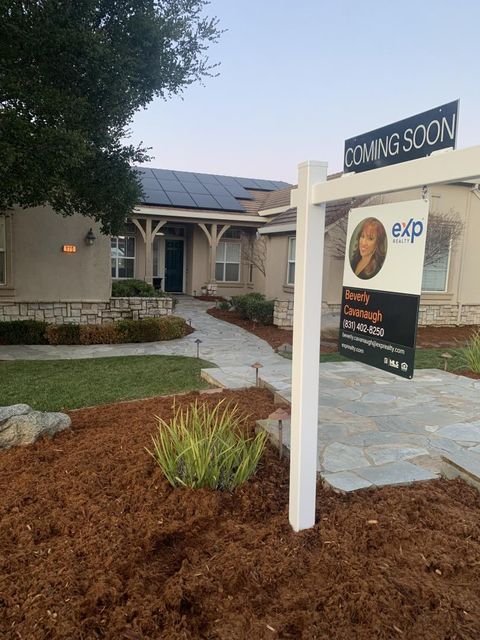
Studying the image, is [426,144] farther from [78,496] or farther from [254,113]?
[254,113]

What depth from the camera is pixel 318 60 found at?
30.9 feet

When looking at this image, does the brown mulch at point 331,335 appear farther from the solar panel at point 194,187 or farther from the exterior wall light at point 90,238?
the solar panel at point 194,187

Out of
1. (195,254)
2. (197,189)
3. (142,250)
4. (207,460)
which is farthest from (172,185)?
(207,460)

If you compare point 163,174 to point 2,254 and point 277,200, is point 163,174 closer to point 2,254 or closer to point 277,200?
point 277,200

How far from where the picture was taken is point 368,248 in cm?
233

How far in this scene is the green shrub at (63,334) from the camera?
32.1 ft

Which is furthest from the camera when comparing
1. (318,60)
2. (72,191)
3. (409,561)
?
(318,60)

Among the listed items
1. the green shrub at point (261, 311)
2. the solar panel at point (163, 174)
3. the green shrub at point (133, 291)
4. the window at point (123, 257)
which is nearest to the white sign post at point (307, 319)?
the green shrub at point (261, 311)

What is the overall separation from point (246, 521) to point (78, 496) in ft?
3.30

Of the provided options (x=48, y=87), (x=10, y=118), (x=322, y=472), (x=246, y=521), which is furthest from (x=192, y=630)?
(x=48, y=87)

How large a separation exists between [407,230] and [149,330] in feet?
28.7

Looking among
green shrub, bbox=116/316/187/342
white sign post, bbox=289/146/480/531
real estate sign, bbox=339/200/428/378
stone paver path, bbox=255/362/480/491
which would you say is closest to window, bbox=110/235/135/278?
green shrub, bbox=116/316/187/342

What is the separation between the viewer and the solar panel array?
17.3m

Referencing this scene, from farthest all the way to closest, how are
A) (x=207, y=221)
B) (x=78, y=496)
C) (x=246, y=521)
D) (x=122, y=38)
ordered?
(x=207, y=221) < (x=122, y=38) < (x=78, y=496) < (x=246, y=521)
